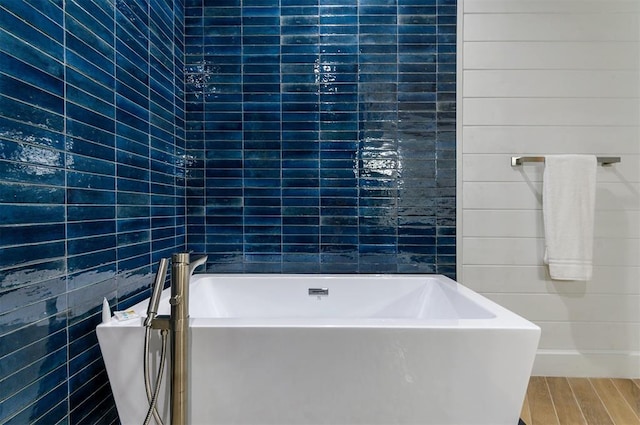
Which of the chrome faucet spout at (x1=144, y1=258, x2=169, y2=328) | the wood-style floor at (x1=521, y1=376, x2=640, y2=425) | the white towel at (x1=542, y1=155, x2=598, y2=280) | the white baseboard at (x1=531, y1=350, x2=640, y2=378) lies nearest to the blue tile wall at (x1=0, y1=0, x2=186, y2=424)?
the chrome faucet spout at (x1=144, y1=258, x2=169, y2=328)

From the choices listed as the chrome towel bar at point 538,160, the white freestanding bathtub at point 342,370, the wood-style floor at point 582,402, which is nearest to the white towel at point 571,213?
the chrome towel bar at point 538,160

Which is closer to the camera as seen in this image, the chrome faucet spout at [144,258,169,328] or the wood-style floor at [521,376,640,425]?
the chrome faucet spout at [144,258,169,328]

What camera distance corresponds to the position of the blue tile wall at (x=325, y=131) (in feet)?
6.65

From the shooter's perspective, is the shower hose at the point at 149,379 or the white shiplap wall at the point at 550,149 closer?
the shower hose at the point at 149,379

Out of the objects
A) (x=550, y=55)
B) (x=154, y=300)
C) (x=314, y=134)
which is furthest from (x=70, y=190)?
(x=550, y=55)

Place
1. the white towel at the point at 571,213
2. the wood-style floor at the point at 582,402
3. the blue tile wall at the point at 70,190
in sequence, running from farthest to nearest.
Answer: the white towel at the point at 571,213 → the wood-style floor at the point at 582,402 → the blue tile wall at the point at 70,190

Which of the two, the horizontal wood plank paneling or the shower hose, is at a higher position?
the horizontal wood plank paneling

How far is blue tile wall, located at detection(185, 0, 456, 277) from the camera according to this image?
203 centimetres

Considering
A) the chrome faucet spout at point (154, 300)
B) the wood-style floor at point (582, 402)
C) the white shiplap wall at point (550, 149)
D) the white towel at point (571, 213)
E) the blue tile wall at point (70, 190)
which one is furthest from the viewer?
the white shiplap wall at point (550, 149)

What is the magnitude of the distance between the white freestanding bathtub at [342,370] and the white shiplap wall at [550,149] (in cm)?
103

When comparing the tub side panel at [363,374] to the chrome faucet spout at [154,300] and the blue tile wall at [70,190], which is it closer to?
the chrome faucet spout at [154,300]

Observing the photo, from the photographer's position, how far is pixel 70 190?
1106 mm

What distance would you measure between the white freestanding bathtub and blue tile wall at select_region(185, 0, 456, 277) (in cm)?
96

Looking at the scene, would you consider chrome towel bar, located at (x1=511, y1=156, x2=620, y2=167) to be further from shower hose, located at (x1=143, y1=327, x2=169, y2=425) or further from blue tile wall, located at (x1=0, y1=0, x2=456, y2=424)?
shower hose, located at (x1=143, y1=327, x2=169, y2=425)
